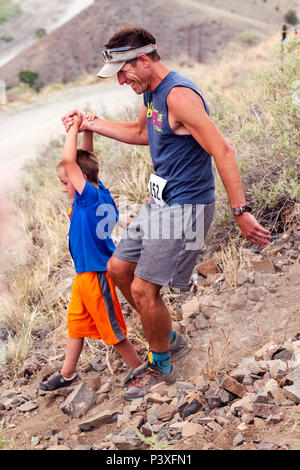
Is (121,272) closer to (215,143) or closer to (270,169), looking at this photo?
(215,143)

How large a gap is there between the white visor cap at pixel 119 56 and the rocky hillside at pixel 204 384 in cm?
168

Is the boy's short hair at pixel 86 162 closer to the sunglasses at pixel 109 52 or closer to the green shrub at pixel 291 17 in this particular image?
the sunglasses at pixel 109 52

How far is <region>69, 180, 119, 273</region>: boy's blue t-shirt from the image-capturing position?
385 cm

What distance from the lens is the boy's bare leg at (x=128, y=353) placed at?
405cm

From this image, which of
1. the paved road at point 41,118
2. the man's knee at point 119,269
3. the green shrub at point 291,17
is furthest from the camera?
the green shrub at point 291,17

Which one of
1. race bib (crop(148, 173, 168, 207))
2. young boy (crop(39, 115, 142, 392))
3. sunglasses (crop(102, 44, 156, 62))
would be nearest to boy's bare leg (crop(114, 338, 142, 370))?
young boy (crop(39, 115, 142, 392))

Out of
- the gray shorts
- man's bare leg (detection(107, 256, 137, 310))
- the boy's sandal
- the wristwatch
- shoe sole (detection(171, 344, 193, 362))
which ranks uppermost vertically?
the wristwatch

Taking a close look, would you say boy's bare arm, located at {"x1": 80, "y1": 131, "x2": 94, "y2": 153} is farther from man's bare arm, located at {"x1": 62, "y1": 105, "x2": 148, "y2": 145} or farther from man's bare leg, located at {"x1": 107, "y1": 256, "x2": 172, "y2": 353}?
man's bare leg, located at {"x1": 107, "y1": 256, "x2": 172, "y2": 353}

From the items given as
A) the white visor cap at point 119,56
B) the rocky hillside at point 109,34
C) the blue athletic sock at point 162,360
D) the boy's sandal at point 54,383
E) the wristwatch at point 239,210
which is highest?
the rocky hillside at point 109,34

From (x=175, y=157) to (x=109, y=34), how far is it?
42.2 m

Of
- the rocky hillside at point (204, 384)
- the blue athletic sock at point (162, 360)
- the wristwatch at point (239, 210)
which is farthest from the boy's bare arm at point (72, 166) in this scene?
the rocky hillside at point (204, 384)

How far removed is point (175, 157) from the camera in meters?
3.55

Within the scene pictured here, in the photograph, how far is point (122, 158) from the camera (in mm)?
7387

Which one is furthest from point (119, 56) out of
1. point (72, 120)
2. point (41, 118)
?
point (41, 118)
